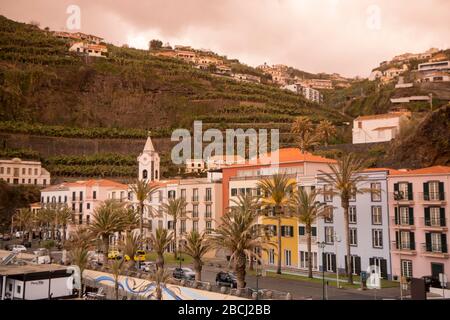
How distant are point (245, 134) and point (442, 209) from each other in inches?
1885

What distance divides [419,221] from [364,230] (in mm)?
3227

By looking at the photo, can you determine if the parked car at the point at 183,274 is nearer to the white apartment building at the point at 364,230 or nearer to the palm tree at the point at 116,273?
the palm tree at the point at 116,273

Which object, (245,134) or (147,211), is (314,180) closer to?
(147,211)

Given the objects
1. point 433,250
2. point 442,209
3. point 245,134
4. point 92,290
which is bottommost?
point 92,290

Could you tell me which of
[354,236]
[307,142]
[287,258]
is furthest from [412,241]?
[307,142]

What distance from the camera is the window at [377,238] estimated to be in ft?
88.3

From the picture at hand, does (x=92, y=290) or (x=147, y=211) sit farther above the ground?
(x=147, y=211)

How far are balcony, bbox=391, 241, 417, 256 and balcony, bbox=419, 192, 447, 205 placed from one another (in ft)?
7.55

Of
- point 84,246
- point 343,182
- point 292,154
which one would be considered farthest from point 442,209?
point 84,246

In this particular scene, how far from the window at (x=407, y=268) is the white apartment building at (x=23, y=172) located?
48113 millimetres

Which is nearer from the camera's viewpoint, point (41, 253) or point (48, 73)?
point (41, 253)

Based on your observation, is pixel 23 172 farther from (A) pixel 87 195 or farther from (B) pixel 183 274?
(B) pixel 183 274

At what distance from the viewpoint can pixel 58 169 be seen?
6462 centimetres

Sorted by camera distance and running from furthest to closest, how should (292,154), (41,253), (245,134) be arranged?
(245,134) < (292,154) < (41,253)
